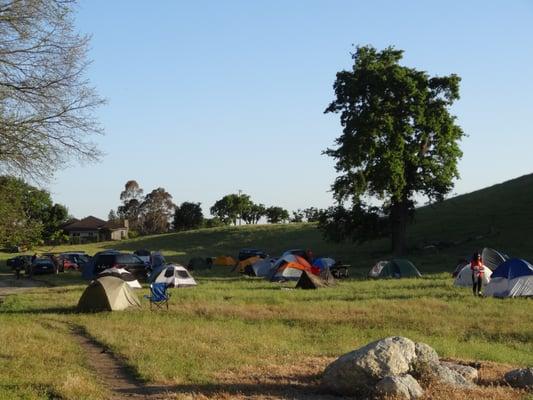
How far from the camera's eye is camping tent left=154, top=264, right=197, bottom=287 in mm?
30609

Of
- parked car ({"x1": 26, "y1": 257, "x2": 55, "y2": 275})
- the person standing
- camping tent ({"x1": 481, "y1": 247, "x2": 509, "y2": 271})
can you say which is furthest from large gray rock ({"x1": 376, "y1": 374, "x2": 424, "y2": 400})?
parked car ({"x1": 26, "y1": 257, "x2": 55, "y2": 275})

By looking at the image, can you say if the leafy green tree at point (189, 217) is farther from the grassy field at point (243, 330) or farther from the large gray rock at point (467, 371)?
the large gray rock at point (467, 371)

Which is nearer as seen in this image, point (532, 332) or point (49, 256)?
point (532, 332)

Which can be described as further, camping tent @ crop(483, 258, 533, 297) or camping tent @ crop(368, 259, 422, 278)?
camping tent @ crop(368, 259, 422, 278)

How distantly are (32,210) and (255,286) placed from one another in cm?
1549

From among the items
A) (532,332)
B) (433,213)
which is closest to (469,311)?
(532,332)

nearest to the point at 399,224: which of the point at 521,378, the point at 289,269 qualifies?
the point at 289,269

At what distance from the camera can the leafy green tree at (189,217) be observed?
112 m

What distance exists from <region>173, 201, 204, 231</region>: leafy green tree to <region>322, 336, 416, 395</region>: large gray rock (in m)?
102

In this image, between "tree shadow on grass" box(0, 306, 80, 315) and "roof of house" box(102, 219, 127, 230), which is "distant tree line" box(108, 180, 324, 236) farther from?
"tree shadow on grass" box(0, 306, 80, 315)

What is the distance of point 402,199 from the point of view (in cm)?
4522

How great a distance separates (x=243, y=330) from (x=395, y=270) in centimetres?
1906

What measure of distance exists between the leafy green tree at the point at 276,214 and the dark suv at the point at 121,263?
84.1m

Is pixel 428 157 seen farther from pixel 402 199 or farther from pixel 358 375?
pixel 358 375
